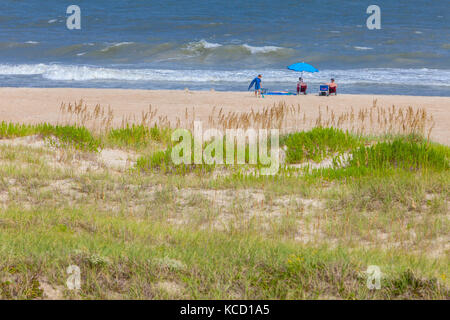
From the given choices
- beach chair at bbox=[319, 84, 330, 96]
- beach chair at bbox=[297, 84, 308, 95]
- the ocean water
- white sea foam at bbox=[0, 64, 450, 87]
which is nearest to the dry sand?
beach chair at bbox=[319, 84, 330, 96]

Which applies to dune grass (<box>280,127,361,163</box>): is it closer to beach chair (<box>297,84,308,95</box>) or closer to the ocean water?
beach chair (<box>297,84,308,95</box>)

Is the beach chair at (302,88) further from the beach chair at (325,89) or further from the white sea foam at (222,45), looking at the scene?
the white sea foam at (222,45)

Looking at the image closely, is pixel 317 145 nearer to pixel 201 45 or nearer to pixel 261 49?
pixel 261 49

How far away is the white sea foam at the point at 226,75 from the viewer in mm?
29781

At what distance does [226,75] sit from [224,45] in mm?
13308

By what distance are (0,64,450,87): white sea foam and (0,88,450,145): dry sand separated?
8.17 metres

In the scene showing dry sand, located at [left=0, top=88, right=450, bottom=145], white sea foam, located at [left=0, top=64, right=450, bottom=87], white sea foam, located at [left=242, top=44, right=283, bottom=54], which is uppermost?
white sea foam, located at [left=242, top=44, right=283, bottom=54]

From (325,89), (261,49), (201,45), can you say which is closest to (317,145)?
(325,89)

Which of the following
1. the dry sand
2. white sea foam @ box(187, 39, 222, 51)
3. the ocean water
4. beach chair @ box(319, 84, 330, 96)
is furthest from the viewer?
white sea foam @ box(187, 39, 222, 51)

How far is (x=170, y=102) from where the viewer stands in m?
19.4

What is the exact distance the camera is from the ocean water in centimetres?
Answer: 3020

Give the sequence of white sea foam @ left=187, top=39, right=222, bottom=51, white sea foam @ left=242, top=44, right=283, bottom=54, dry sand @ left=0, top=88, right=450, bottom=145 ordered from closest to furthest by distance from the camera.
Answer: dry sand @ left=0, top=88, right=450, bottom=145 → white sea foam @ left=242, top=44, right=283, bottom=54 → white sea foam @ left=187, top=39, right=222, bottom=51

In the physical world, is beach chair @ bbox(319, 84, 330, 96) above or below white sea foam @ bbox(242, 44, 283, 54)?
below
